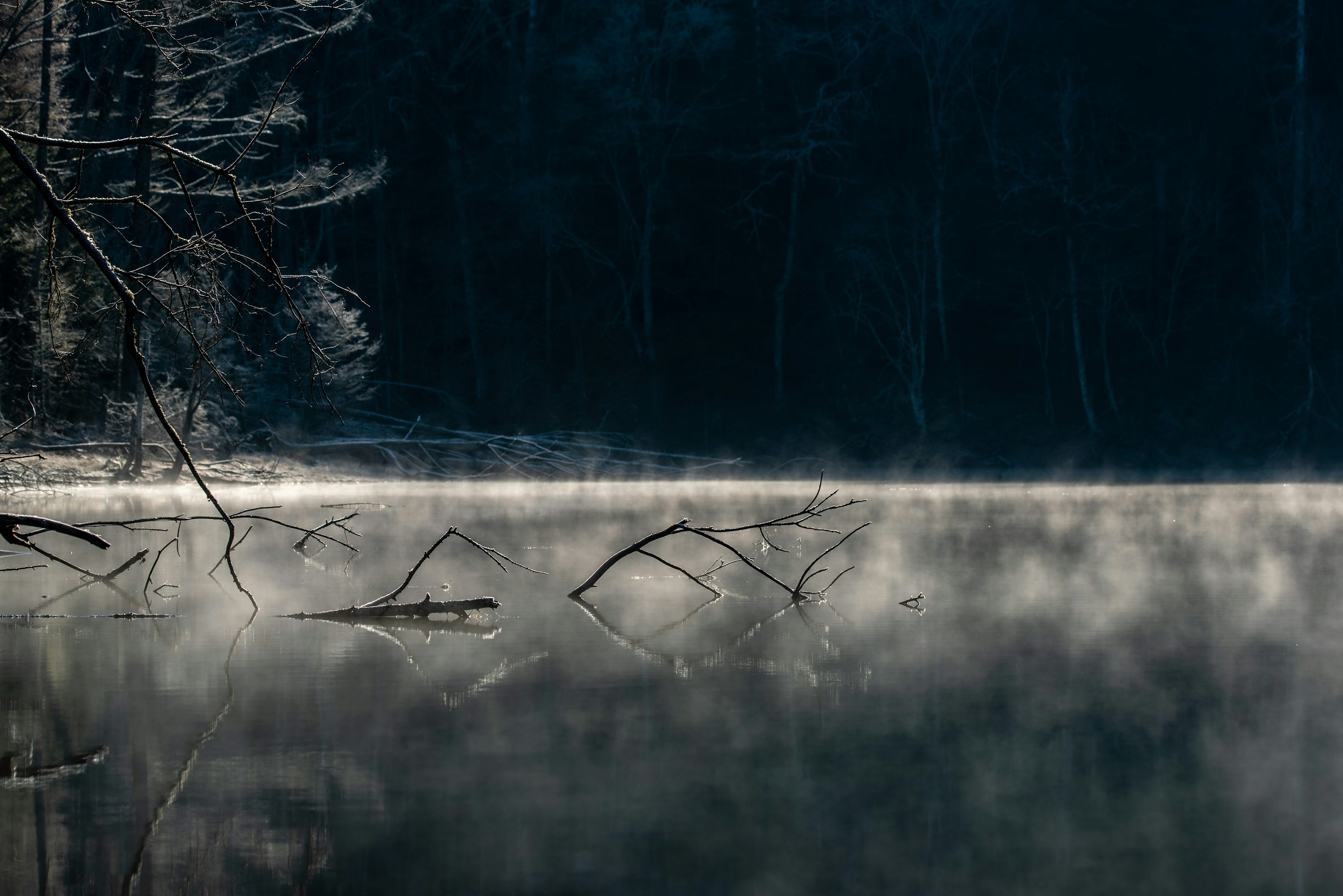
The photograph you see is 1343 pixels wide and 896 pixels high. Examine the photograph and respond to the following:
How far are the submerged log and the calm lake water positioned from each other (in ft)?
0.61

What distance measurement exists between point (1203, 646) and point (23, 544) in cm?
540

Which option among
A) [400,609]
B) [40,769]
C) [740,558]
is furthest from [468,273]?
[40,769]

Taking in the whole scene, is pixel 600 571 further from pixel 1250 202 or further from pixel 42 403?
pixel 1250 202

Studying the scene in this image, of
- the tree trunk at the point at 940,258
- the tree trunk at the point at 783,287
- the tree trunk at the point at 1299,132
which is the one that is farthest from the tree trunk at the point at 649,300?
the tree trunk at the point at 1299,132

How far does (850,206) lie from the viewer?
1528 inches

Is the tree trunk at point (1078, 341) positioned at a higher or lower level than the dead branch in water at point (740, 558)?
higher

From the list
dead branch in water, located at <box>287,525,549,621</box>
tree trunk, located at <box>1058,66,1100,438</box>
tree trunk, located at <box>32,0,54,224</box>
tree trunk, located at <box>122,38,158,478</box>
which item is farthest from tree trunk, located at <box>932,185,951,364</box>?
dead branch in water, located at <box>287,525,549,621</box>

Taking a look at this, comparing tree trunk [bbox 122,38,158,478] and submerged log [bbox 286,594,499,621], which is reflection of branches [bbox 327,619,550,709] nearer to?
submerged log [bbox 286,594,499,621]

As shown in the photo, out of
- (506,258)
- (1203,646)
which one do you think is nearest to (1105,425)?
(506,258)

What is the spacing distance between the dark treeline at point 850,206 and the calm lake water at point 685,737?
85.7 ft

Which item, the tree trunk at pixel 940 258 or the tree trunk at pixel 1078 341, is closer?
the tree trunk at pixel 1078 341

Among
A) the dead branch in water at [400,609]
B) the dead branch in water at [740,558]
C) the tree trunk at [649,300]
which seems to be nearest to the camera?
the dead branch in water at [400,609]

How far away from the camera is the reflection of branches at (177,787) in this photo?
364cm

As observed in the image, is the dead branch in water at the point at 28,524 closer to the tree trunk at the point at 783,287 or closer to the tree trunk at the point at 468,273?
the tree trunk at the point at 783,287
